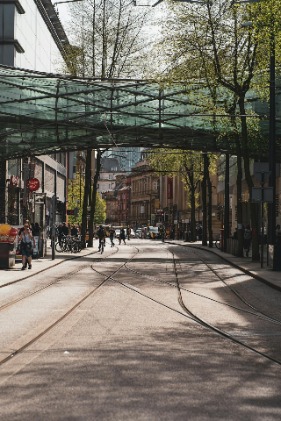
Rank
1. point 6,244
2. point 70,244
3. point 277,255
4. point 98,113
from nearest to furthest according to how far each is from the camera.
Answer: point 277,255
point 6,244
point 98,113
point 70,244

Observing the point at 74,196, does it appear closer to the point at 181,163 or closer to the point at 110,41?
the point at 181,163

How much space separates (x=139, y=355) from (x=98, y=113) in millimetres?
34092

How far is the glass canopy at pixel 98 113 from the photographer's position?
42781mm

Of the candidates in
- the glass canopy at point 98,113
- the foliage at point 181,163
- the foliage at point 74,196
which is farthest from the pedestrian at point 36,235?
the foliage at point 74,196

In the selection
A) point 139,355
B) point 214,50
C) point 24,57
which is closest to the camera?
point 139,355

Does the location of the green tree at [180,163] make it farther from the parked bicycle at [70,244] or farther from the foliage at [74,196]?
the parked bicycle at [70,244]

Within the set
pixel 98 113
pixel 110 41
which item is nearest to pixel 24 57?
pixel 110 41

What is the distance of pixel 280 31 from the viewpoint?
27.6 metres

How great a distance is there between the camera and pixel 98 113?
42.7 meters

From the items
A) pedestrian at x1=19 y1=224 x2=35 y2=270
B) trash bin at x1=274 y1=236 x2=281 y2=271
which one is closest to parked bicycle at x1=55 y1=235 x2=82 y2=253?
pedestrian at x1=19 y1=224 x2=35 y2=270

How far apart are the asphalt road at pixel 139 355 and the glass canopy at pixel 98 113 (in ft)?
79.7

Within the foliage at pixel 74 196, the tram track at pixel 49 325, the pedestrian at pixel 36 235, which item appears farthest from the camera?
the foliage at pixel 74 196

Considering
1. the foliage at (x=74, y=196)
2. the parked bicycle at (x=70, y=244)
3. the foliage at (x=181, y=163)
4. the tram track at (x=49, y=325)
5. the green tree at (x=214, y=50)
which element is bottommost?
the tram track at (x=49, y=325)

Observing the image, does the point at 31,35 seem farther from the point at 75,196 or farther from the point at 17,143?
the point at 75,196
